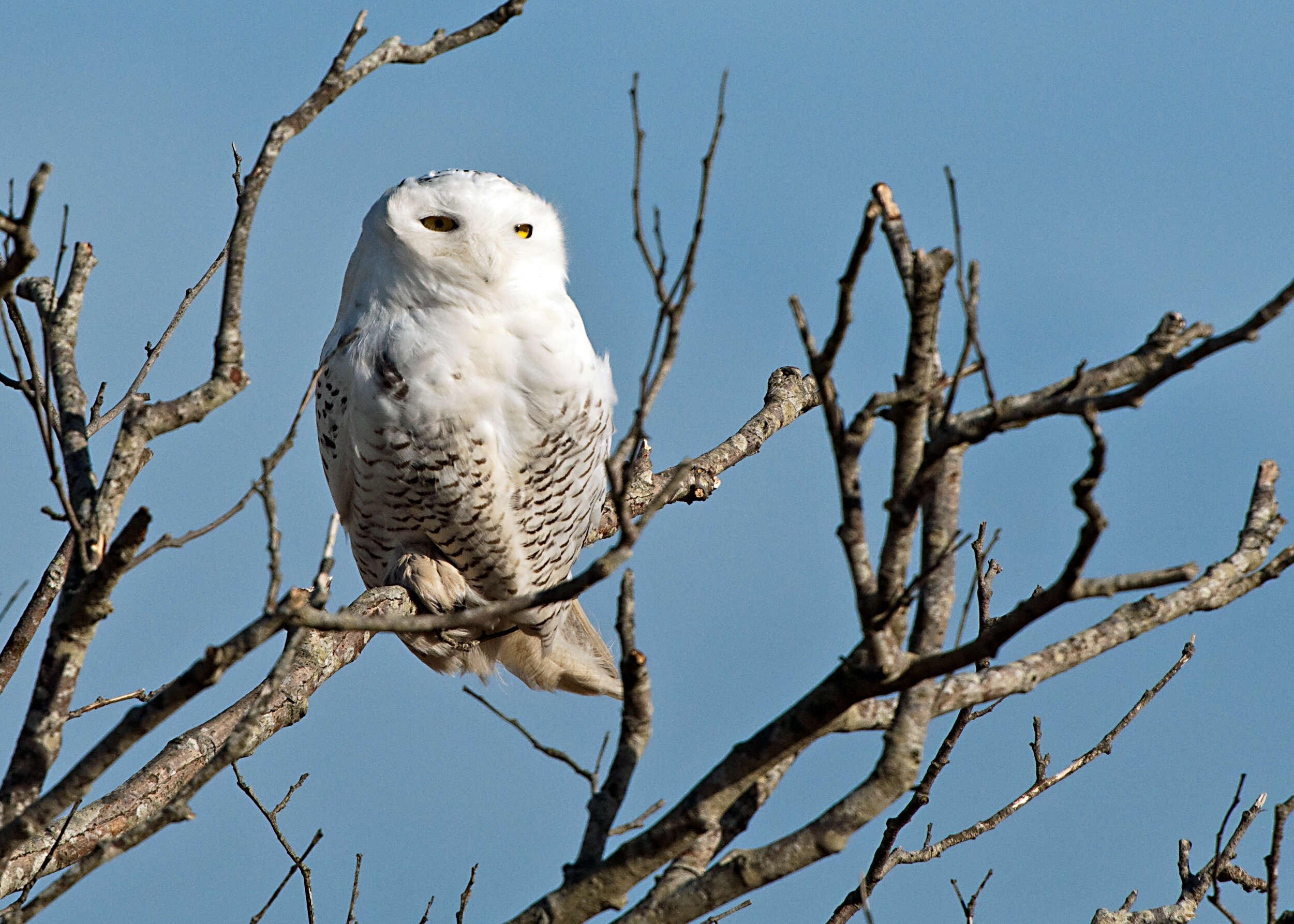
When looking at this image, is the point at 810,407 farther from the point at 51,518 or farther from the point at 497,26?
the point at 51,518

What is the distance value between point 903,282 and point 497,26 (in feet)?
3.46

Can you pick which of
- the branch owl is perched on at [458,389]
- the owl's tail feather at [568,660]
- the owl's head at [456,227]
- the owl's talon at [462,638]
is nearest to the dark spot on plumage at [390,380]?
the branch owl is perched on at [458,389]

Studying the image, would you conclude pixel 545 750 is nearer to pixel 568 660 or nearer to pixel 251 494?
pixel 251 494

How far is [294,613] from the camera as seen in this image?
1664 millimetres

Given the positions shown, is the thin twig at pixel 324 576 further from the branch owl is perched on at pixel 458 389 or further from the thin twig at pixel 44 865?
the branch owl is perched on at pixel 458 389

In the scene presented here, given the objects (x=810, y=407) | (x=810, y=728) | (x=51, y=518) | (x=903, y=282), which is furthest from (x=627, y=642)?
(x=810, y=407)

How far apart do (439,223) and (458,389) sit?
1.69ft

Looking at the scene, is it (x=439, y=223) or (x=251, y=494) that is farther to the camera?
(x=439, y=223)

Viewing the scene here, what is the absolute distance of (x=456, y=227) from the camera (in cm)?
374

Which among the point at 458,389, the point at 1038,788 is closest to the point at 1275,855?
the point at 1038,788

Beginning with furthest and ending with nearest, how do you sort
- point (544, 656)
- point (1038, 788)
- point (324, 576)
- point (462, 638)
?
point (544, 656)
point (462, 638)
point (1038, 788)
point (324, 576)

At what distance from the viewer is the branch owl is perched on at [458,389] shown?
3.71 meters

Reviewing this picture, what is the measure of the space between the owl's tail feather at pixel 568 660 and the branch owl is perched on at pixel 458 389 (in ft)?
1.61

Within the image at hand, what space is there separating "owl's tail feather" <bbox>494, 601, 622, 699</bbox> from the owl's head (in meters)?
1.47
